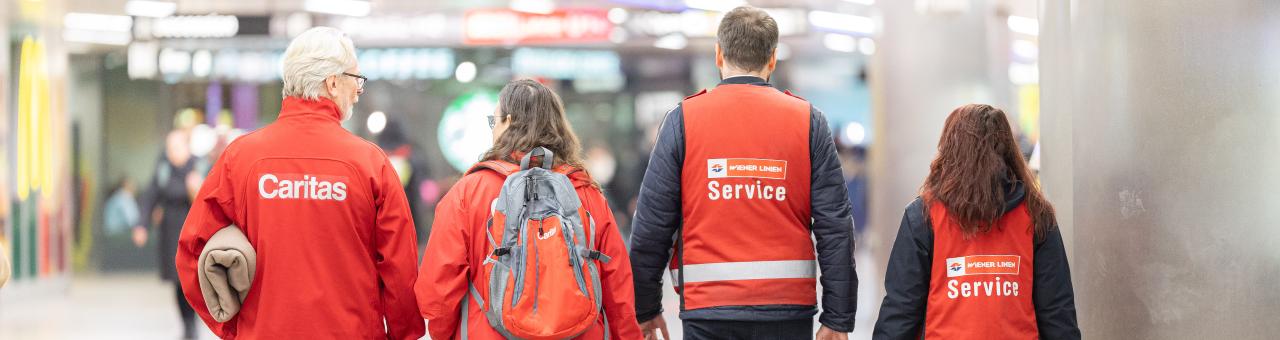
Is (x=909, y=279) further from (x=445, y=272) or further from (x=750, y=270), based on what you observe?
(x=445, y=272)

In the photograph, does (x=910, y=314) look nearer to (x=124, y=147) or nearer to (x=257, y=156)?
(x=257, y=156)

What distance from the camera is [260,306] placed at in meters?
3.87

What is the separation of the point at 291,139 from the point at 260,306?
48cm

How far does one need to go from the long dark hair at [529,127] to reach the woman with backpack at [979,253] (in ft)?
3.28

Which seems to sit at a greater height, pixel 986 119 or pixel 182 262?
pixel 986 119

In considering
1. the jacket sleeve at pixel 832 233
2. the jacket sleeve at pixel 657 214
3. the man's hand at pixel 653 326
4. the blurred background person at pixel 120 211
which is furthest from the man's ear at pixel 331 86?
the blurred background person at pixel 120 211

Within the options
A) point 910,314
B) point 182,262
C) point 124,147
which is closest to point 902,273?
point 910,314

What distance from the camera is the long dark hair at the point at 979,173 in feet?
12.7

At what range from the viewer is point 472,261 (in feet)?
12.8

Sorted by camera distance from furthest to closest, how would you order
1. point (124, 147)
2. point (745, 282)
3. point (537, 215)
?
point (124, 147), point (745, 282), point (537, 215)

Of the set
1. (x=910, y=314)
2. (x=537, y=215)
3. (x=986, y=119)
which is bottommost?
(x=910, y=314)

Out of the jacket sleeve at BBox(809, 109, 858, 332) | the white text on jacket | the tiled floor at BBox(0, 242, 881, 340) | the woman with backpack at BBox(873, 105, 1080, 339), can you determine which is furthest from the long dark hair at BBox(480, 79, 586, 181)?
the tiled floor at BBox(0, 242, 881, 340)

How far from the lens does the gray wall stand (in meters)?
3.98

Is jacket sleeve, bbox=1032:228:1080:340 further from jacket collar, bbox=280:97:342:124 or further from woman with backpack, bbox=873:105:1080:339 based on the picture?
jacket collar, bbox=280:97:342:124
